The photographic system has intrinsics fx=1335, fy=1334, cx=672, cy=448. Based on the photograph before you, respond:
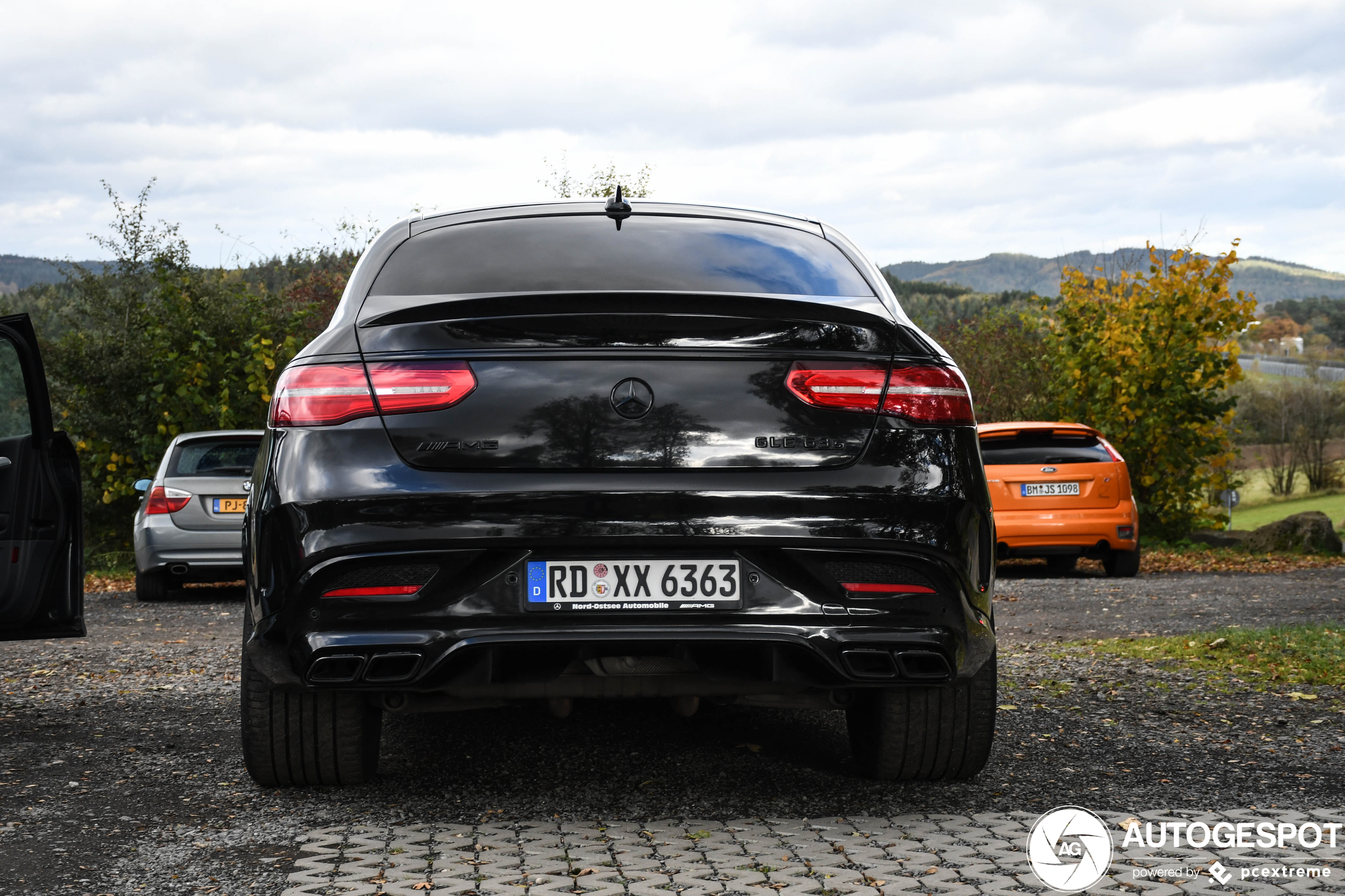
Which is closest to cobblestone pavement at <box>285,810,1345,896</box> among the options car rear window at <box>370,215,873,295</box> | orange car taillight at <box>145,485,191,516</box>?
car rear window at <box>370,215,873,295</box>

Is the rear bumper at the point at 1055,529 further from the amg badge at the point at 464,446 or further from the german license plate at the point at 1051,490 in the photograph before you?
the amg badge at the point at 464,446

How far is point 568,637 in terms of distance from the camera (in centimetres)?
335

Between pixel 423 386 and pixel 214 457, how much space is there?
945cm

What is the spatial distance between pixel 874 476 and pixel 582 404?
30.4 inches

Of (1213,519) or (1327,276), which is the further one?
(1327,276)

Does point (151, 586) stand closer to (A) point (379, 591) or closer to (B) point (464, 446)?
(A) point (379, 591)

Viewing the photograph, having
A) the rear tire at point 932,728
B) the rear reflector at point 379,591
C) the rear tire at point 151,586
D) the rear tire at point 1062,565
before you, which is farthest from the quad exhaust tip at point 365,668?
the rear tire at point 1062,565

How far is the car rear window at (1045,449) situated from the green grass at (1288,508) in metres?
32.1

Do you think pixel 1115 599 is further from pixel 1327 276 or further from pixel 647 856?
pixel 1327 276

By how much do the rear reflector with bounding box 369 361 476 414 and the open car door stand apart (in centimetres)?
216

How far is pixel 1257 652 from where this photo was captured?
682 cm

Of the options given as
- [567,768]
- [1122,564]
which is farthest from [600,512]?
[1122,564]

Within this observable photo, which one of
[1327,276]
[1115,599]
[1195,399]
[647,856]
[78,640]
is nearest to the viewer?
[647,856]

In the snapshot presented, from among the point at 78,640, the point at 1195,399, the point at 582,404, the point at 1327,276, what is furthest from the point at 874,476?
the point at 1327,276
